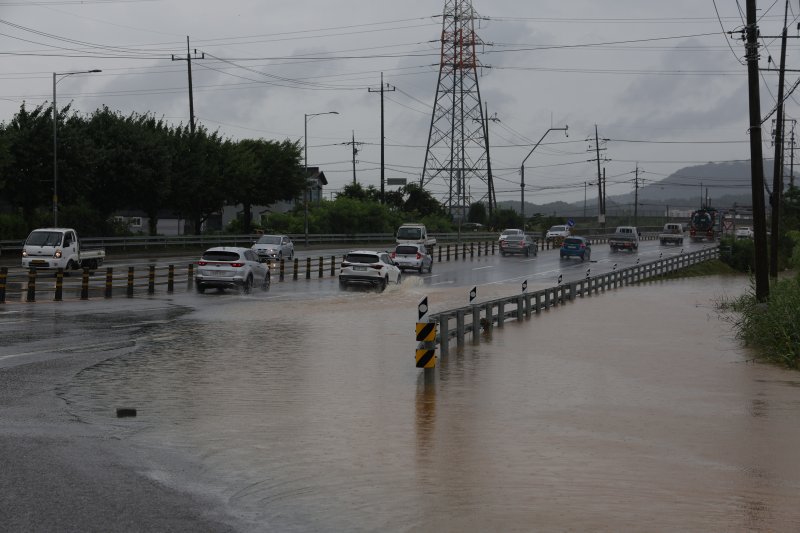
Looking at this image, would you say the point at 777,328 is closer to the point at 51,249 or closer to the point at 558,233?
the point at 51,249

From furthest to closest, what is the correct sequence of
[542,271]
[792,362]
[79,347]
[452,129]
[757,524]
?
1. [452,129]
2. [542,271]
3. [792,362]
4. [79,347]
5. [757,524]

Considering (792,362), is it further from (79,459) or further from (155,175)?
(155,175)

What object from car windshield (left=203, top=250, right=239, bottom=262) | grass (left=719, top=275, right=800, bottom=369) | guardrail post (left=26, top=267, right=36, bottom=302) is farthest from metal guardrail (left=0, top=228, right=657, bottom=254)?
grass (left=719, top=275, right=800, bottom=369)

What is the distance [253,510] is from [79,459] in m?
2.41

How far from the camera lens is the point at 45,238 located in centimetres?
4366

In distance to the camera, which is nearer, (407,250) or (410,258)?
(410,258)

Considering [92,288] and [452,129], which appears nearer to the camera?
[92,288]

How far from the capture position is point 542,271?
61.6m

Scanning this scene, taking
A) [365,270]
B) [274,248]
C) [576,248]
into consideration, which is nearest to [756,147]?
[365,270]

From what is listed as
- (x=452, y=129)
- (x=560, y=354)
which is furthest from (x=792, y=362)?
(x=452, y=129)

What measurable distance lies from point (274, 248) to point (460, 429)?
151ft

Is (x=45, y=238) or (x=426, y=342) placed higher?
(x=45, y=238)

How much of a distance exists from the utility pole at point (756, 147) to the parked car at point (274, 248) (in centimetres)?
3288

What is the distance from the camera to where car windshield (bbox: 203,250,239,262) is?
37.7 m
